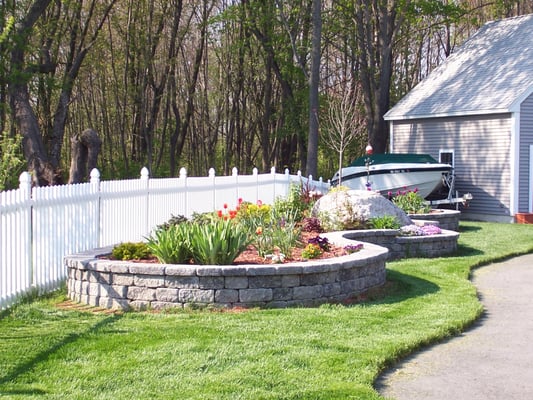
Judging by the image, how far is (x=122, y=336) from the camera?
273 inches

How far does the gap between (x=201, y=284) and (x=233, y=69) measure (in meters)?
33.8

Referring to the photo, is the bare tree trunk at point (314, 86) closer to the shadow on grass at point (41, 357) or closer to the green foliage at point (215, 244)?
the green foliage at point (215, 244)

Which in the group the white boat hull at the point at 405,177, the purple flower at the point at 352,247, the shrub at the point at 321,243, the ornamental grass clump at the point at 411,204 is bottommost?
the purple flower at the point at 352,247

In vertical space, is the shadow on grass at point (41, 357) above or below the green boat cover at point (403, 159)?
below

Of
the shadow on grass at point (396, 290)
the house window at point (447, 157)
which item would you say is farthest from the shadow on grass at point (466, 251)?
the house window at point (447, 157)

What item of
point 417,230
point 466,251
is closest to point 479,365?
point 417,230

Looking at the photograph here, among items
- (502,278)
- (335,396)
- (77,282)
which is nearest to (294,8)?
(502,278)

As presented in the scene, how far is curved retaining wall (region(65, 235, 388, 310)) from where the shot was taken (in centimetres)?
829

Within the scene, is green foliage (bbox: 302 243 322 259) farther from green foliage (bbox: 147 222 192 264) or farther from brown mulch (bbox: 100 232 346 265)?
green foliage (bbox: 147 222 192 264)

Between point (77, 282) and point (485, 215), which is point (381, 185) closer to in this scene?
point (485, 215)

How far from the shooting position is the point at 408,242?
13.8 meters

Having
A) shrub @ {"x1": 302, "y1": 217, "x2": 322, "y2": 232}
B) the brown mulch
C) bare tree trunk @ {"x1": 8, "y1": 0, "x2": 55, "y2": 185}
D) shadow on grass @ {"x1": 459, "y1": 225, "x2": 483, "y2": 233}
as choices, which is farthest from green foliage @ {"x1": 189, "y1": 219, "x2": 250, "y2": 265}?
shadow on grass @ {"x1": 459, "y1": 225, "x2": 483, "y2": 233}

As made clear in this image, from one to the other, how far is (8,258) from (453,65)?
23578mm

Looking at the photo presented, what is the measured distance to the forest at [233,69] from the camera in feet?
97.4
